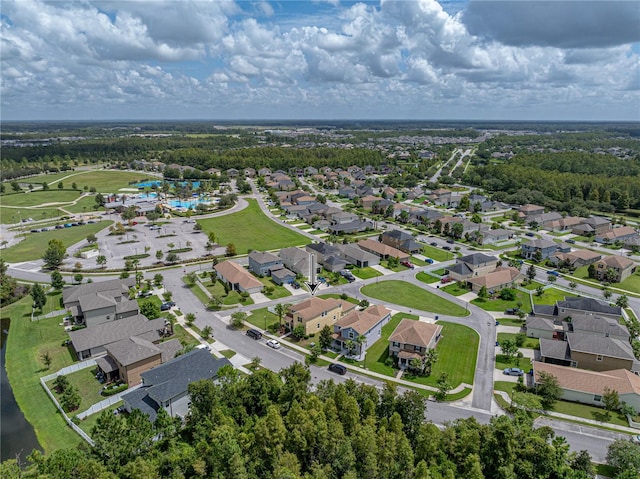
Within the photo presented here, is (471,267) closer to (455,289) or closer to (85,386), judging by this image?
(455,289)

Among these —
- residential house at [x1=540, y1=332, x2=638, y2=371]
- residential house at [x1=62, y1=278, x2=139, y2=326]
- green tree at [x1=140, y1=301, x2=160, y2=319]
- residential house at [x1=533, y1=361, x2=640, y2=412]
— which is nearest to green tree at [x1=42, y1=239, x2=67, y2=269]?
residential house at [x1=62, y1=278, x2=139, y2=326]

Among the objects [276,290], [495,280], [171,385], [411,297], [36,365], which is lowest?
[36,365]

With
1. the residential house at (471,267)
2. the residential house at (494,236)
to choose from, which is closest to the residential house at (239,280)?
the residential house at (471,267)

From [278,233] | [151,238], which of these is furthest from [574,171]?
[151,238]

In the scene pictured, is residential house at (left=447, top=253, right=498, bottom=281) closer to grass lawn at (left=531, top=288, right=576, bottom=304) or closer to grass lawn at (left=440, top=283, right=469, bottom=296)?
grass lawn at (left=440, top=283, right=469, bottom=296)

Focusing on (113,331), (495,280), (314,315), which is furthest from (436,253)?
(113,331)

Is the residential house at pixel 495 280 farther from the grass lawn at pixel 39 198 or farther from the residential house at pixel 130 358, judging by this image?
the grass lawn at pixel 39 198

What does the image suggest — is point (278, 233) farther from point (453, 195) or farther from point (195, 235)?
point (453, 195)
